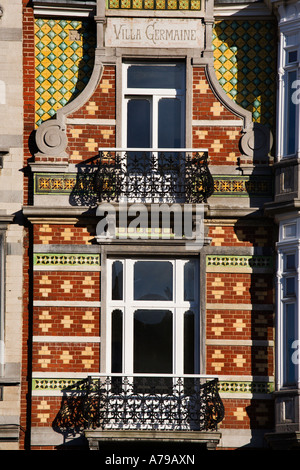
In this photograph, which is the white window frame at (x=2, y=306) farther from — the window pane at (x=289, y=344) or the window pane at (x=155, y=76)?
the window pane at (x=289, y=344)

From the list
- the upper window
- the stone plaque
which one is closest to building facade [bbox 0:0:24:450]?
the stone plaque

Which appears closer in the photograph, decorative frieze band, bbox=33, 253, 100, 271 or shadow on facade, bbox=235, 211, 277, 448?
shadow on facade, bbox=235, 211, 277, 448

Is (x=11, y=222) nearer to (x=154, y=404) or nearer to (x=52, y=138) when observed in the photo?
(x=52, y=138)

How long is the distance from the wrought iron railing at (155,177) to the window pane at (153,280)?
1095 millimetres

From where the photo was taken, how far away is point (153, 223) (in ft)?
69.0

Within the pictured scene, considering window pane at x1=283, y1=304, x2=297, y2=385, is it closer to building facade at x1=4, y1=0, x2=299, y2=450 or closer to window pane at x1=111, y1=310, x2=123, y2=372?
building facade at x1=4, y1=0, x2=299, y2=450

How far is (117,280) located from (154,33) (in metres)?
4.29

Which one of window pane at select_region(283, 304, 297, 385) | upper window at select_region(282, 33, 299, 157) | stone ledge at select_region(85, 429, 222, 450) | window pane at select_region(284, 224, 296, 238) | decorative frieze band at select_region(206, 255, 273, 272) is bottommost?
stone ledge at select_region(85, 429, 222, 450)

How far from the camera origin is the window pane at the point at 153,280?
69.3ft

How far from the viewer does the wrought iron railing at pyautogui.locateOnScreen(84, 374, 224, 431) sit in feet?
66.0

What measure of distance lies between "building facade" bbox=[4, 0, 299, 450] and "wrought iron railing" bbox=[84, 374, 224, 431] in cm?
3

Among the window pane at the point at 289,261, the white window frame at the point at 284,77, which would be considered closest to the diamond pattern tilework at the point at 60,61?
the white window frame at the point at 284,77
